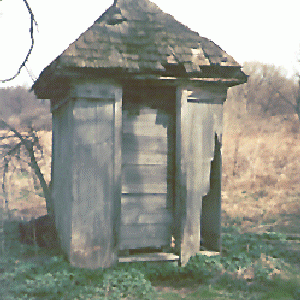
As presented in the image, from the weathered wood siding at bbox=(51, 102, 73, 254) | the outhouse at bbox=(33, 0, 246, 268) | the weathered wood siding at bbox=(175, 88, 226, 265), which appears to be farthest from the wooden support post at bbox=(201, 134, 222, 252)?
the weathered wood siding at bbox=(51, 102, 73, 254)

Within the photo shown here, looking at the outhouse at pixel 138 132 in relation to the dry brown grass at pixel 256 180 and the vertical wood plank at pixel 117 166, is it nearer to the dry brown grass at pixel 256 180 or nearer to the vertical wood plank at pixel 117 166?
the vertical wood plank at pixel 117 166

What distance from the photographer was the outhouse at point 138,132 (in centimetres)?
519

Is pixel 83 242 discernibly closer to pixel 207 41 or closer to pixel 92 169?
pixel 92 169

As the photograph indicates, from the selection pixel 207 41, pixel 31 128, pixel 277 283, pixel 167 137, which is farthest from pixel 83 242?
pixel 31 128

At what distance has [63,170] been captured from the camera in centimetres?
595

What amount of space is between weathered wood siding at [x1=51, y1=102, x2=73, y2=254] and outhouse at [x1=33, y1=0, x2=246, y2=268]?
0.03 metres

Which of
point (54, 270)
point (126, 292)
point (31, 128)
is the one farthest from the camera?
point (31, 128)

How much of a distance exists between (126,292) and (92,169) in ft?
5.56

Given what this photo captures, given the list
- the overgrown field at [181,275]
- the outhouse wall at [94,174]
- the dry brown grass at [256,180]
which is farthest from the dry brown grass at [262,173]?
the outhouse wall at [94,174]

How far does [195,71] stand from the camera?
5.23m

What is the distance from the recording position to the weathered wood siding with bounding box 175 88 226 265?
5.44 metres

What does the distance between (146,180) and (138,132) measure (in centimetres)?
73

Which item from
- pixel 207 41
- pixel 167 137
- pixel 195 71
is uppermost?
pixel 207 41

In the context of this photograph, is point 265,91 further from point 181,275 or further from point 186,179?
point 181,275
